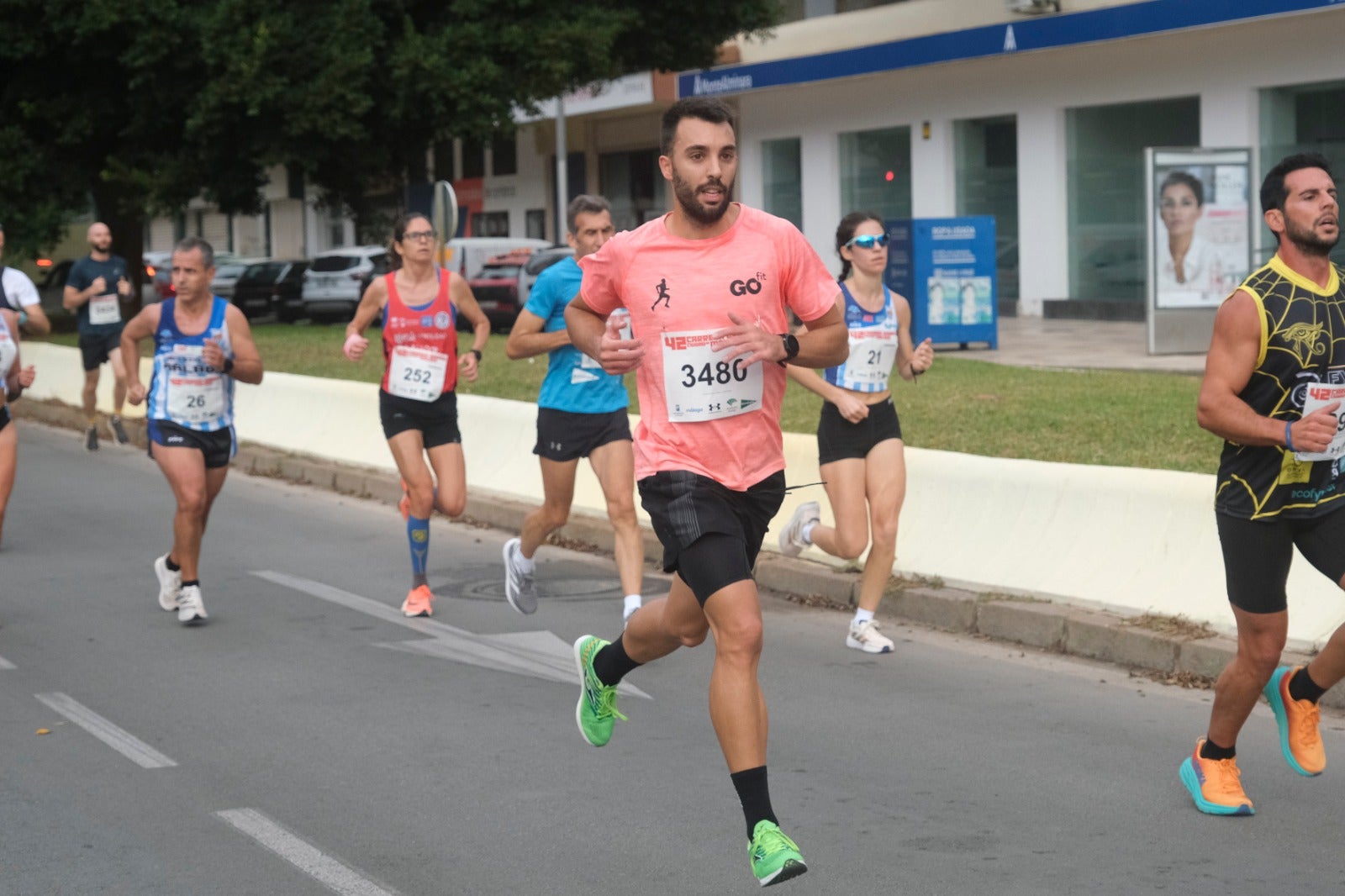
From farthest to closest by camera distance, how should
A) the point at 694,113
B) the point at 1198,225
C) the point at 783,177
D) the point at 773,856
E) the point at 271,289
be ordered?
the point at 271,289 < the point at 783,177 < the point at 1198,225 < the point at 694,113 < the point at 773,856

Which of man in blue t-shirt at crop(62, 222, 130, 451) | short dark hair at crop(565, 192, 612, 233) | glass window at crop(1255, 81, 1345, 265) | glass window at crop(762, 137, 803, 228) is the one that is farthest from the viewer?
glass window at crop(762, 137, 803, 228)

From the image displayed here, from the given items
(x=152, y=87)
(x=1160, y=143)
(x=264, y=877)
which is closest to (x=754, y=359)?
(x=264, y=877)

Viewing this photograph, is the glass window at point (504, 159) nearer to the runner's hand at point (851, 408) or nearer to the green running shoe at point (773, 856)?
the runner's hand at point (851, 408)

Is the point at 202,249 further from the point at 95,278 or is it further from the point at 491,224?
the point at 491,224

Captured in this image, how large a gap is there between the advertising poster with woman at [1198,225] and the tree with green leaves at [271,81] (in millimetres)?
10224

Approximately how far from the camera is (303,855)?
5156 millimetres

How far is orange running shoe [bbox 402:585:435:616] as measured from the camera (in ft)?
29.8

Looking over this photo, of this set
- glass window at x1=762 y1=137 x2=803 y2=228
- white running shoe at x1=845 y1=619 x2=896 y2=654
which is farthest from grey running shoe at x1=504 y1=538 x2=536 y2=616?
glass window at x1=762 y1=137 x2=803 y2=228

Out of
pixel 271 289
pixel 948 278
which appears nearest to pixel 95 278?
pixel 948 278

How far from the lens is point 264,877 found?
4.96 metres

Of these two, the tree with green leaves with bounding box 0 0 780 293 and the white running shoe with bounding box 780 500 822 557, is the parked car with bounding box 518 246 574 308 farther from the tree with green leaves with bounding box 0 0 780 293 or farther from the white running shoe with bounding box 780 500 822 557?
the white running shoe with bounding box 780 500 822 557

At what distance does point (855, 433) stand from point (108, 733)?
347cm

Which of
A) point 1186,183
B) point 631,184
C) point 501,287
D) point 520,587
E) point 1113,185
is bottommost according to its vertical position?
point 520,587

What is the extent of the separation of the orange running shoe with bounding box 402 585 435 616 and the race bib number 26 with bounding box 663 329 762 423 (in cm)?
445
